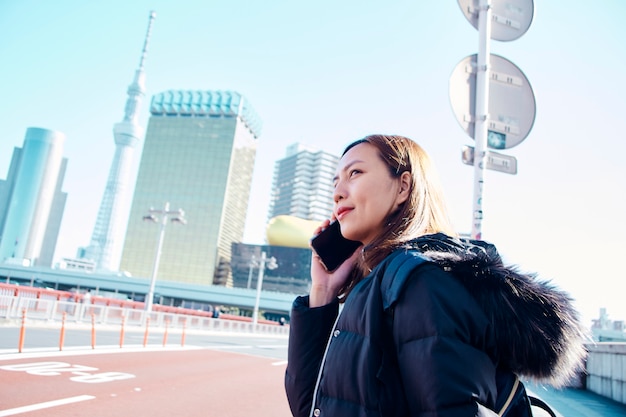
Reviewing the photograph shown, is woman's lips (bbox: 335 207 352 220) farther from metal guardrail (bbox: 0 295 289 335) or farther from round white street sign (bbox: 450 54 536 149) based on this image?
metal guardrail (bbox: 0 295 289 335)

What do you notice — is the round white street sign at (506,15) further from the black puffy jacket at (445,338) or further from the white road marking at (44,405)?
the white road marking at (44,405)

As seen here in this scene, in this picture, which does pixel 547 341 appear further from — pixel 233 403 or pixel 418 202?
pixel 233 403

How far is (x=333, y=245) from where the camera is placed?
212cm

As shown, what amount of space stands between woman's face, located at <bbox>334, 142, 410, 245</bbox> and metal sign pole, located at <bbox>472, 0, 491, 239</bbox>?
3359 millimetres

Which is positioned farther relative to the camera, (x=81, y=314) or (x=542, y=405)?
(x=81, y=314)

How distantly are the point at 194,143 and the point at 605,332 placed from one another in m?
117

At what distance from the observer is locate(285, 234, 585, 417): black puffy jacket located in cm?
124

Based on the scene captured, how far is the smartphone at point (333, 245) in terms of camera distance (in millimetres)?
2092

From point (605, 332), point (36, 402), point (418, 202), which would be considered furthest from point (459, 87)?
point (605, 332)

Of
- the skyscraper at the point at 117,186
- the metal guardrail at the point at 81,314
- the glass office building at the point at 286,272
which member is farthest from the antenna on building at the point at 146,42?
the metal guardrail at the point at 81,314

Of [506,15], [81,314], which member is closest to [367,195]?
[506,15]

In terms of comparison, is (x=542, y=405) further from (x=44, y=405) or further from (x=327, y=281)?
(x=44, y=405)

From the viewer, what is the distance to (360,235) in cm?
191

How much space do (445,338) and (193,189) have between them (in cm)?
14277
